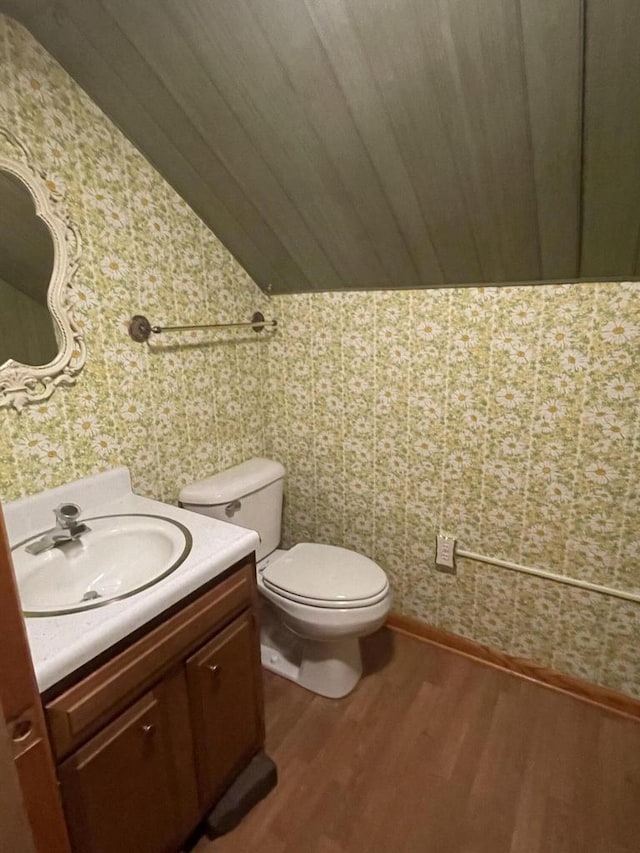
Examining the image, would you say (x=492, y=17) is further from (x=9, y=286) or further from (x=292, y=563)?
(x=292, y=563)

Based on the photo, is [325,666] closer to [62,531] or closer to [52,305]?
[62,531]

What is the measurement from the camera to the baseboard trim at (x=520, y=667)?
1.64 meters

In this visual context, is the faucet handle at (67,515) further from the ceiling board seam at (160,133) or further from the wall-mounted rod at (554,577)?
the wall-mounted rod at (554,577)

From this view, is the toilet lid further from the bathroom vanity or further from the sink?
the sink

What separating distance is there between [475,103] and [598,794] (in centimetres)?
193

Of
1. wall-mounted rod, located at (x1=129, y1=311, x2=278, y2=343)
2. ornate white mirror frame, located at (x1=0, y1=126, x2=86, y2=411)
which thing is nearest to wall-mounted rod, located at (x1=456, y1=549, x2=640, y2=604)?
wall-mounted rod, located at (x1=129, y1=311, x2=278, y2=343)

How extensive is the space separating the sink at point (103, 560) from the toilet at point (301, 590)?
1.17ft

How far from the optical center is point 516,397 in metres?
1.60

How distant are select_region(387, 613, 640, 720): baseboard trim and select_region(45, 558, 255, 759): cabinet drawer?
109cm

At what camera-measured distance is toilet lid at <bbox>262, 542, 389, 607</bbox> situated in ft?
5.15

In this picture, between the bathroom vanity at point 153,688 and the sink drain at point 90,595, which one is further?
the sink drain at point 90,595

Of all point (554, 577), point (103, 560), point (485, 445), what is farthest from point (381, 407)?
point (103, 560)

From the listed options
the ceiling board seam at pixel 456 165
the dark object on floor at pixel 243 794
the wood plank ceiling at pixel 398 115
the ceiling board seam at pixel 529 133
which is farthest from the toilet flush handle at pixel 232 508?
the ceiling board seam at pixel 529 133

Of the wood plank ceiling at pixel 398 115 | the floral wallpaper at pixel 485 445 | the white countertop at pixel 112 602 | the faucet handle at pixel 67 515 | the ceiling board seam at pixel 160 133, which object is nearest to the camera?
the white countertop at pixel 112 602
